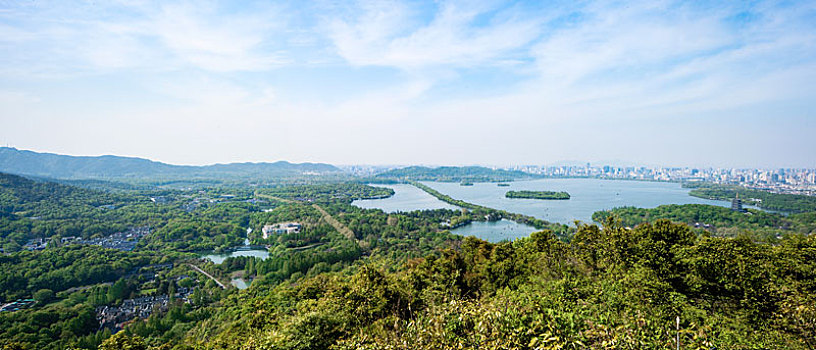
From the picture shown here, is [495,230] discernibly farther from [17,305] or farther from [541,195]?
[17,305]

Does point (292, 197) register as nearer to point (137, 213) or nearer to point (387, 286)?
point (137, 213)

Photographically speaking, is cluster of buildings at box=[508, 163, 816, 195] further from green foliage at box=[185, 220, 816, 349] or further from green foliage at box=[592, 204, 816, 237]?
green foliage at box=[185, 220, 816, 349]

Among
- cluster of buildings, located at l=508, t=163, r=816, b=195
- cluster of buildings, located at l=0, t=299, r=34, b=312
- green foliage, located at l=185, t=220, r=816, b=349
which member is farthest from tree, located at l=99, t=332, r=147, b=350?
cluster of buildings, located at l=508, t=163, r=816, b=195

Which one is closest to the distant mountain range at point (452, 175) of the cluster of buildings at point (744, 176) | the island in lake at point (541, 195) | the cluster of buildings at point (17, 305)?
the cluster of buildings at point (744, 176)

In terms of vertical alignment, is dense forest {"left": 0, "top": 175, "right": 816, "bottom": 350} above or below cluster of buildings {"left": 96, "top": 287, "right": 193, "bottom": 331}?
above

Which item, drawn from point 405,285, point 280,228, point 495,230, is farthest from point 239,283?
point 495,230
